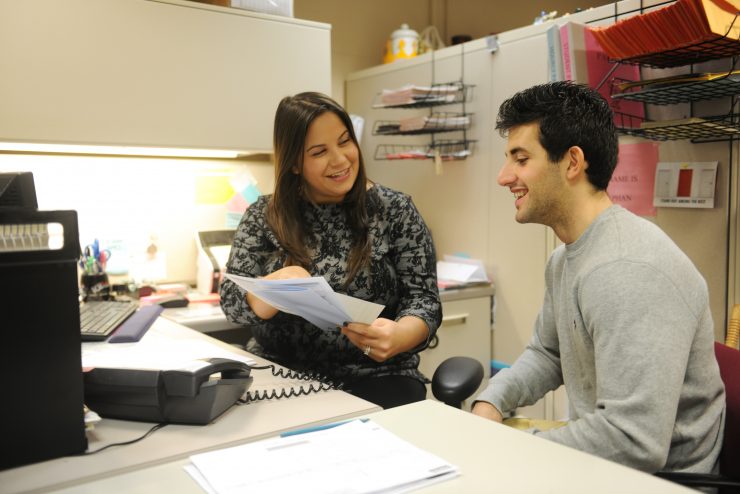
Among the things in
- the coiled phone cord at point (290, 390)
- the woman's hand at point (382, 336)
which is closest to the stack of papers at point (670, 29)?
the woman's hand at point (382, 336)

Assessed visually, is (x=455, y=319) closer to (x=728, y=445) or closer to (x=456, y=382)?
(x=456, y=382)

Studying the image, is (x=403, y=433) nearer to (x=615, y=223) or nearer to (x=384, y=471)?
(x=384, y=471)

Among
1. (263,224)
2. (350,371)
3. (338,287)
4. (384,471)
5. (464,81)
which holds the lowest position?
(350,371)

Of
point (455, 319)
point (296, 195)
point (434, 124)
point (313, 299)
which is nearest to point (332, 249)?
point (296, 195)

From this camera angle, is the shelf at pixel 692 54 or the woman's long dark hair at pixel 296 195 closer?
the shelf at pixel 692 54

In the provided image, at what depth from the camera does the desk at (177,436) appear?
3.06 ft

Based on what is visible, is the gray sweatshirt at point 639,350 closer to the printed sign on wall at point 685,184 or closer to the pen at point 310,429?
the pen at point 310,429

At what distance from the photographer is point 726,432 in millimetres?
1175

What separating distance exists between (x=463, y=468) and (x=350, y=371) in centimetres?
85

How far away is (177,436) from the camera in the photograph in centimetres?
108

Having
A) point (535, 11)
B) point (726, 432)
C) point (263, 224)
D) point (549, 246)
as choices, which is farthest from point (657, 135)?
point (535, 11)

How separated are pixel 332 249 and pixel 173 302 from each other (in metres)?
0.73

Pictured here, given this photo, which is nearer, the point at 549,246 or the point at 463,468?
the point at 463,468

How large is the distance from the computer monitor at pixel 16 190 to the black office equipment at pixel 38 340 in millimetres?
308
